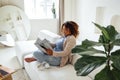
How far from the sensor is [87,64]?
3.00 ft

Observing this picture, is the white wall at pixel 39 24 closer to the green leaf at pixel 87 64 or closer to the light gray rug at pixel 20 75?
the light gray rug at pixel 20 75

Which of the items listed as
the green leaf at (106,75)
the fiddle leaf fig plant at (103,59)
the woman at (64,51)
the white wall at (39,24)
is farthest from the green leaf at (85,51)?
the white wall at (39,24)

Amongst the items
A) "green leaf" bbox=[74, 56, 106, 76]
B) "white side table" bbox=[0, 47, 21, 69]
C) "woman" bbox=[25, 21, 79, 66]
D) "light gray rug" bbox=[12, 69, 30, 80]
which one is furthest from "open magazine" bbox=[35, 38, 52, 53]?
"green leaf" bbox=[74, 56, 106, 76]

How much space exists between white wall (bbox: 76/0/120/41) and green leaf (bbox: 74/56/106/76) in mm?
2401

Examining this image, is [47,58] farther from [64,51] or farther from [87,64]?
[87,64]

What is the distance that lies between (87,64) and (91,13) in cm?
327

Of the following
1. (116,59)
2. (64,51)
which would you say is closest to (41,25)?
(64,51)

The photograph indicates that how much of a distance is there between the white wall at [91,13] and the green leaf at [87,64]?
2.40 meters

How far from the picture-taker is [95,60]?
0.92 m

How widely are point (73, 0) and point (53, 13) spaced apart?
0.77 m

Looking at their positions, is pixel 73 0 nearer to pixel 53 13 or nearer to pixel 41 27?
pixel 53 13

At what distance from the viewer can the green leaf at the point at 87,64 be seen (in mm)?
891

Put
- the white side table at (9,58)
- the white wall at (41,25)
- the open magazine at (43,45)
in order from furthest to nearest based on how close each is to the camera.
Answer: the white wall at (41,25)
the white side table at (9,58)
the open magazine at (43,45)

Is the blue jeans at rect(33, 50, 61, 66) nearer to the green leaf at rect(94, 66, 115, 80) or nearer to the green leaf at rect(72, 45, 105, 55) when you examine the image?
the green leaf at rect(72, 45, 105, 55)
